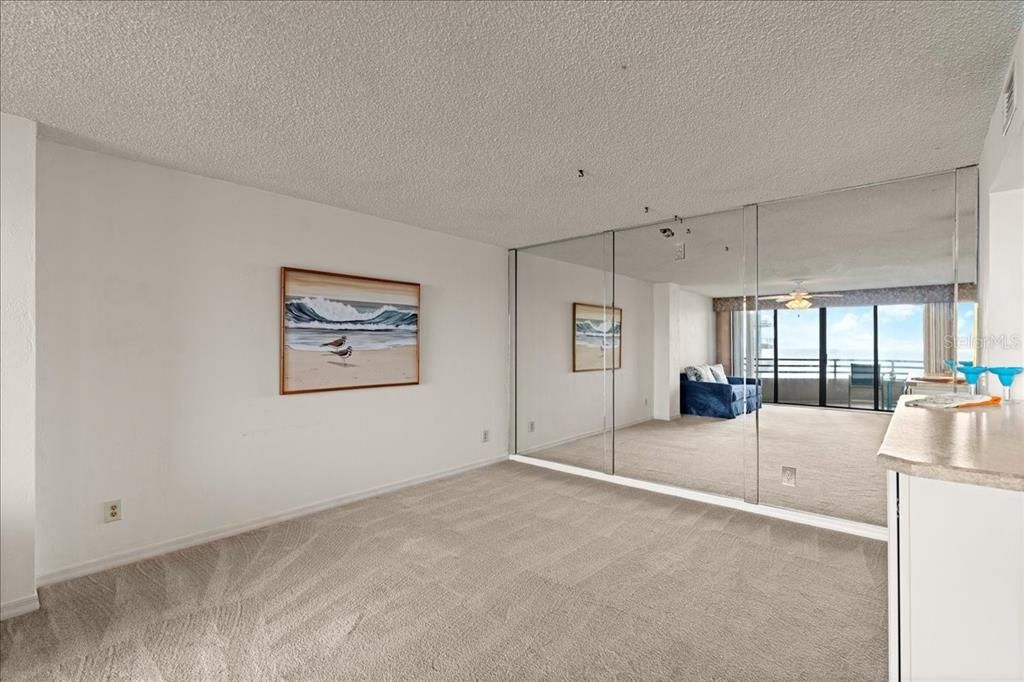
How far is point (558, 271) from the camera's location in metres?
5.14

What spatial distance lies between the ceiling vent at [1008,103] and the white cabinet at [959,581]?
155 centimetres

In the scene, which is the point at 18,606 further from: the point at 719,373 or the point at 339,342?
the point at 719,373

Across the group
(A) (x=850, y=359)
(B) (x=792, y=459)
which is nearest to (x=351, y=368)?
(B) (x=792, y=459)

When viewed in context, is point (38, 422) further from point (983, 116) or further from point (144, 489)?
point (983, 116)

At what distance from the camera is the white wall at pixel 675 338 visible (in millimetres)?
4273

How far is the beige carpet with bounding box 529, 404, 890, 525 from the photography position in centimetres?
336

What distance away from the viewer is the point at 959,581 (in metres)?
1.18

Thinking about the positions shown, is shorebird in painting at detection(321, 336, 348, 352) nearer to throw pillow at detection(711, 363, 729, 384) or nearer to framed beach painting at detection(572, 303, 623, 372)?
framed beach painting at detection(572, 303, 623, 372)

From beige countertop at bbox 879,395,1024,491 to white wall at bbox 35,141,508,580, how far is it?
11.3 feet

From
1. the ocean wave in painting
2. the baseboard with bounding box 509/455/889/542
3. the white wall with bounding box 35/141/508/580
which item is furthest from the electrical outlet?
the baseboard with bounding box 509/455/889/542

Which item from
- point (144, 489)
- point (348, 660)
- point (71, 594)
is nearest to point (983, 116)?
point (348, 660)

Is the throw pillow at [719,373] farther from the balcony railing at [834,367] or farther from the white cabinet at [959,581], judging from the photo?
the white cabinet at [959,581]

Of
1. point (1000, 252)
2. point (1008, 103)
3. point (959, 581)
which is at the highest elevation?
point (1008, 103)

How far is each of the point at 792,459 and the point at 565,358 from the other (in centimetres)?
222
